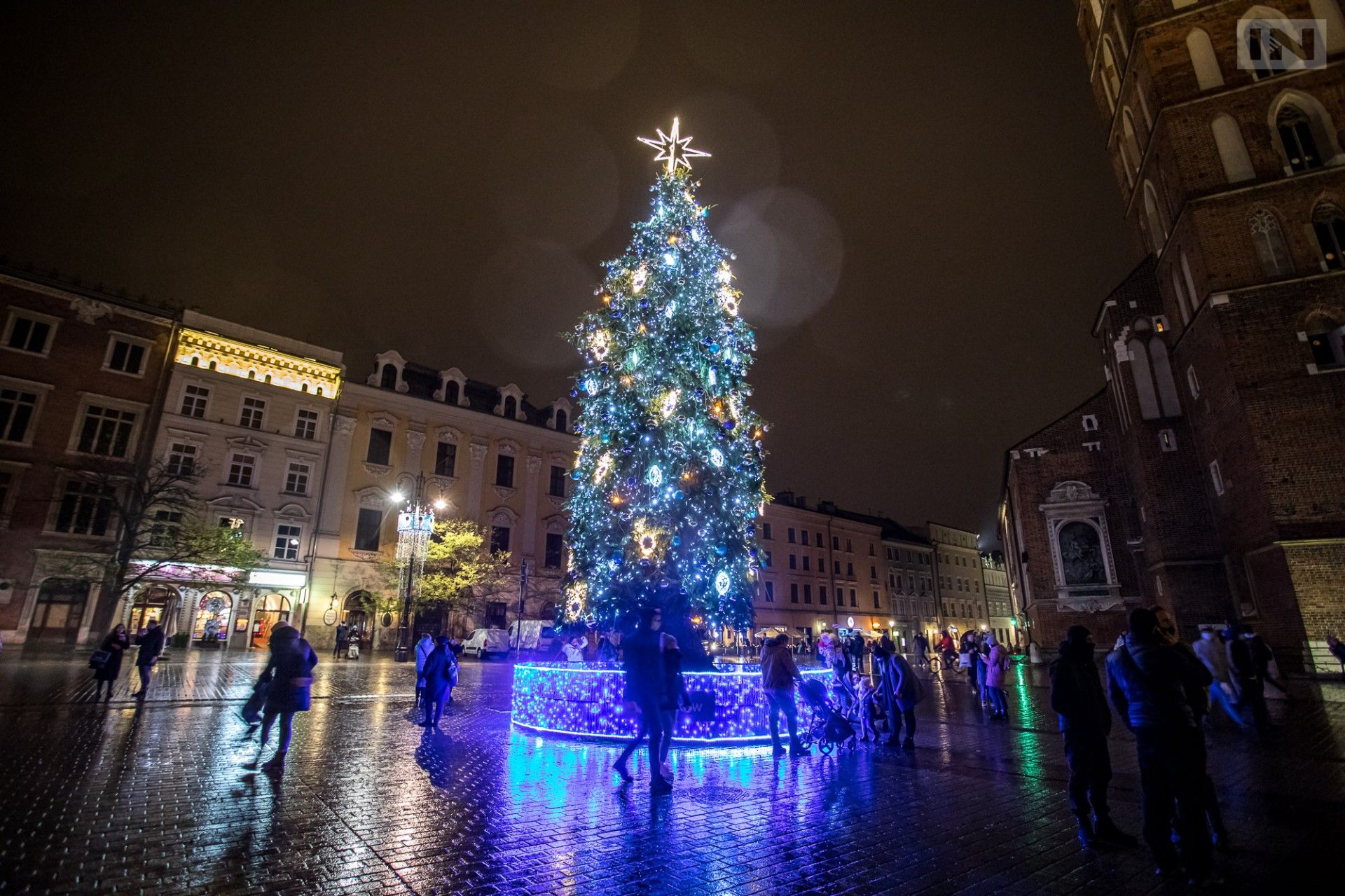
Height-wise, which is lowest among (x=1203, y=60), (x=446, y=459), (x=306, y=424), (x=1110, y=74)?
(x=446, y=459)

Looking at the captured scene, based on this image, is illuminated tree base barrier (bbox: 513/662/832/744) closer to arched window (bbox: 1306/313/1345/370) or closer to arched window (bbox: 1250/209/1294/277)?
arched window (bbox: 1306/313/1345/370)

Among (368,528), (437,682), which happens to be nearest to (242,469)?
(368,528)

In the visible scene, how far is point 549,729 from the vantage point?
10.3 m

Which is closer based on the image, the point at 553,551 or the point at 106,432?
the point at 106,432

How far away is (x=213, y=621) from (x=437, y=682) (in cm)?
2809

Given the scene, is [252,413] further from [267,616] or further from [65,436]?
[267,616]

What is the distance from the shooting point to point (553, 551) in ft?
140

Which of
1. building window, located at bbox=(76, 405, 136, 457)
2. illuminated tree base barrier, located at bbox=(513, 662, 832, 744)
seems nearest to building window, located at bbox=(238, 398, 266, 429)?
building window, located at bbox=(76, 405, 136, 457)

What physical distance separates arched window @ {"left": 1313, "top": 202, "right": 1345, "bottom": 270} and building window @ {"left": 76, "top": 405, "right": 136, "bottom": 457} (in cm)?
4957

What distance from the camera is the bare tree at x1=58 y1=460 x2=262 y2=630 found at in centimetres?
2666

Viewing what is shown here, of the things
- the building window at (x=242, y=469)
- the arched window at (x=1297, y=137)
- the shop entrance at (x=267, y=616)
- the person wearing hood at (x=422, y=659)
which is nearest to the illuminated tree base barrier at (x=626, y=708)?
the person wearing hood at (x=422, y=659)

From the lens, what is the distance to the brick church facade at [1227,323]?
1898 cm

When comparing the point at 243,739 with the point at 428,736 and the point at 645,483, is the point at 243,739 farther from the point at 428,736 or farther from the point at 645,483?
the point at 645,483

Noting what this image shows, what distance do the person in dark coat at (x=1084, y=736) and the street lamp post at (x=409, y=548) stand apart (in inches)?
939
